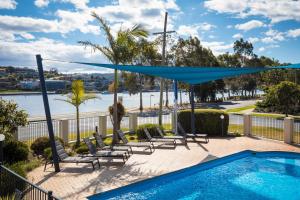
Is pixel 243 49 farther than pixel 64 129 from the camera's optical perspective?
Yes

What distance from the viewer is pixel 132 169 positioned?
998 cm

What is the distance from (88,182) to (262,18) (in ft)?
65.2

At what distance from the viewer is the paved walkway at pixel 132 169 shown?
8180mm

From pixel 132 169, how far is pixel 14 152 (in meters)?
3.89

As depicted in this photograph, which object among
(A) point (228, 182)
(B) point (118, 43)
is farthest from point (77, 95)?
(A) point (228, 182)

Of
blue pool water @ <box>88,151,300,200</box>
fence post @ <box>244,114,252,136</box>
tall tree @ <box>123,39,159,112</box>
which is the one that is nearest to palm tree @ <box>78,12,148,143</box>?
blue pool water @ <box>88,151,300,200</box>

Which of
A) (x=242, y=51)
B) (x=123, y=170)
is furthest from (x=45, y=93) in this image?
(x=242, y=51)

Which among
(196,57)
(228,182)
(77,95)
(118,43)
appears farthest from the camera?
(196,57)

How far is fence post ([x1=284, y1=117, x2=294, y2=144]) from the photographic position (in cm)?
1402

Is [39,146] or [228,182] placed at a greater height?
[39,146]

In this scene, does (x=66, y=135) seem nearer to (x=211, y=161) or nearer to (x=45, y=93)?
(x=45, y=93)

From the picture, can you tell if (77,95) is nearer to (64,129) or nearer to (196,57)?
(64,129)

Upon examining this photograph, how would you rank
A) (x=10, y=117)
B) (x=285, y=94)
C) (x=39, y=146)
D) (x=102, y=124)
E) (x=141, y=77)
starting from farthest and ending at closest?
(x=141, y=77) → (x=285, y=94) → (x=102, y=124) → (x=39, y=146) → (x=10, y=117)

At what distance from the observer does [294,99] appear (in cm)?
2770
